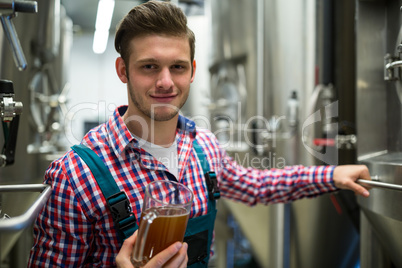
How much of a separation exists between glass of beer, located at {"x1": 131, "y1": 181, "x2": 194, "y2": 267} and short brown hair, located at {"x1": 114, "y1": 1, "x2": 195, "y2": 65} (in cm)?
35

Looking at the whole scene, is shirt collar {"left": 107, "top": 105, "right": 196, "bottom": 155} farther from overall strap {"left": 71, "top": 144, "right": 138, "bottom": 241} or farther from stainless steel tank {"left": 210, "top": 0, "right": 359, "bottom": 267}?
stainless steel tank {"left": 210, "top": 0, "right": 359, "bottom": 267}

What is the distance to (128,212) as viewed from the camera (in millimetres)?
760

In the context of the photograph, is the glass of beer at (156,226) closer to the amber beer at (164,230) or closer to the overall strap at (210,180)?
the amber beer at (164,230)

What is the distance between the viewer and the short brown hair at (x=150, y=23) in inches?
31.3

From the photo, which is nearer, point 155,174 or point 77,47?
point 155,174

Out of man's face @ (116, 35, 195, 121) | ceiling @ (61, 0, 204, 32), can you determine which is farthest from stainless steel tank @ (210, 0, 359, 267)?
ceiling @ (61, 0, 204, 32)

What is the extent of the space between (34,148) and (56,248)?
37.3 inches

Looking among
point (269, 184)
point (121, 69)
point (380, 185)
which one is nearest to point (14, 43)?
point (121, 69)

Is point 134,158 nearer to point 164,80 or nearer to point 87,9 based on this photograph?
point 164,80

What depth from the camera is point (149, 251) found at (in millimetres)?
612

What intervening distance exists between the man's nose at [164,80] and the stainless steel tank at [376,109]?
623mm

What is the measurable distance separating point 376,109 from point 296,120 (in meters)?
0.52

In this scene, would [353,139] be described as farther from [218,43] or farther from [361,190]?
[218,43]

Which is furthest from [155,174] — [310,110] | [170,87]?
[310,110]
